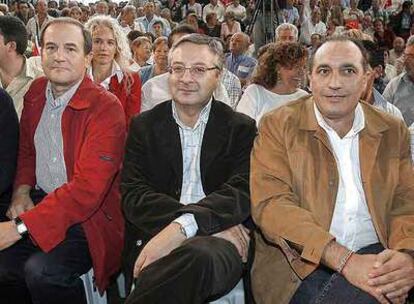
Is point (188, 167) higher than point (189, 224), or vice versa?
point (188, 167)

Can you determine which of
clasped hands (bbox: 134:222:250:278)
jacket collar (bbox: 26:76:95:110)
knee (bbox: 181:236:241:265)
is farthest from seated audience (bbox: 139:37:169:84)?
knee (bbox: 181:236:241:265)

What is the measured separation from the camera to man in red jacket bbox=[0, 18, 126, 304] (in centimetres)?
250

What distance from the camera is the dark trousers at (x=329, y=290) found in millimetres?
2115

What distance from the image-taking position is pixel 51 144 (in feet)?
8.95

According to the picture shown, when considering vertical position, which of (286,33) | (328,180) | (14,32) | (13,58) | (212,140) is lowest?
(328,180)

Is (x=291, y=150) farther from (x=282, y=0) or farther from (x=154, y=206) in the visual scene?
(x=282, y=0)

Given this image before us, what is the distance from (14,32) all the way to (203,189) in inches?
62.0

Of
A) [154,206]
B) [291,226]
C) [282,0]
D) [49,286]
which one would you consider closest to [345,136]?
[291,226]

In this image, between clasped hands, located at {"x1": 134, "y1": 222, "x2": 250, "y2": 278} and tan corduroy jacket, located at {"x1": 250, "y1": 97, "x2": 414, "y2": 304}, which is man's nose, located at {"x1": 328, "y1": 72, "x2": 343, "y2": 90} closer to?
tan corduroy jacket, located at {"x1": 250, "y1": 97, "x2": 414, "y2": 304}

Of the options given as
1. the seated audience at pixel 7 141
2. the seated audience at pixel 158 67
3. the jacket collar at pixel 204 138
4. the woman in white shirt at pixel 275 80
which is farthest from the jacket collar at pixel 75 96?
the seated audience at pixel 158 67

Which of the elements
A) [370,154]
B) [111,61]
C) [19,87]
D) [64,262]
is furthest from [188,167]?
[111,61]

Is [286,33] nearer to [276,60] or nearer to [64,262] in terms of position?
[276,60]

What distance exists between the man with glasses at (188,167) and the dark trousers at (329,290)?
245 millimetres

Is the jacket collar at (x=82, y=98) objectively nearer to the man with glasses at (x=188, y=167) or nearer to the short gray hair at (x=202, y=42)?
the man with glasses at (x=188, y=167)
